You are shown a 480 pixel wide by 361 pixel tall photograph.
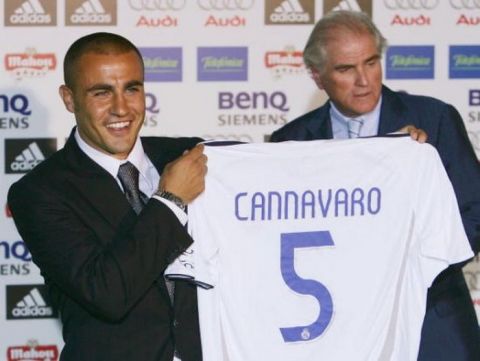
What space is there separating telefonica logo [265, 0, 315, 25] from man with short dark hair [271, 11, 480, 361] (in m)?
1.10

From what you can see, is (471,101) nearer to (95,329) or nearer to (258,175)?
(258,175)

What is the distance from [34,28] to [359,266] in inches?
79.6

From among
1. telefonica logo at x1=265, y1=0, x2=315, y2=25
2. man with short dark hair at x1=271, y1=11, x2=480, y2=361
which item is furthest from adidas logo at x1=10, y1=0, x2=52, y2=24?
man with short dark hair at x1=271, y1=11, x2=480, y2=361

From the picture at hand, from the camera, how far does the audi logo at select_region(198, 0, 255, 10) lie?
444cm

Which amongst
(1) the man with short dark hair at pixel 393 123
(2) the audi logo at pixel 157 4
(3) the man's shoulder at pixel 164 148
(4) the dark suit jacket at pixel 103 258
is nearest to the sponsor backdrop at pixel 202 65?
(2) the audi logo at pixel 157 4

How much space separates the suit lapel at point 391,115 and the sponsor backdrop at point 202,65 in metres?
1.28

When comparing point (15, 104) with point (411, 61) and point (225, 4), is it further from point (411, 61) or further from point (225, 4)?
point (411, 61)

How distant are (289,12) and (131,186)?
179cm

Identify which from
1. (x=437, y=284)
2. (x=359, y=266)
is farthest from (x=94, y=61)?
(x=437, y=284)

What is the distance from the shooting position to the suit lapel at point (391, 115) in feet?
→ 10.4

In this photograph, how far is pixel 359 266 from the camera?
9.72ft

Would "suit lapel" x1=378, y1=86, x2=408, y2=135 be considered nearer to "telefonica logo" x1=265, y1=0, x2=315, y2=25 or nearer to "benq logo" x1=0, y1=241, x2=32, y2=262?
"telefonica logo" x1=265, y1=0, x2=315, y2=25

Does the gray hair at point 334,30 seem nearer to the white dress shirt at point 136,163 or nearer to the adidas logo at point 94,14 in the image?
the white dress shirt at point 136,163

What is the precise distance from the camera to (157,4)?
14.5 ft
